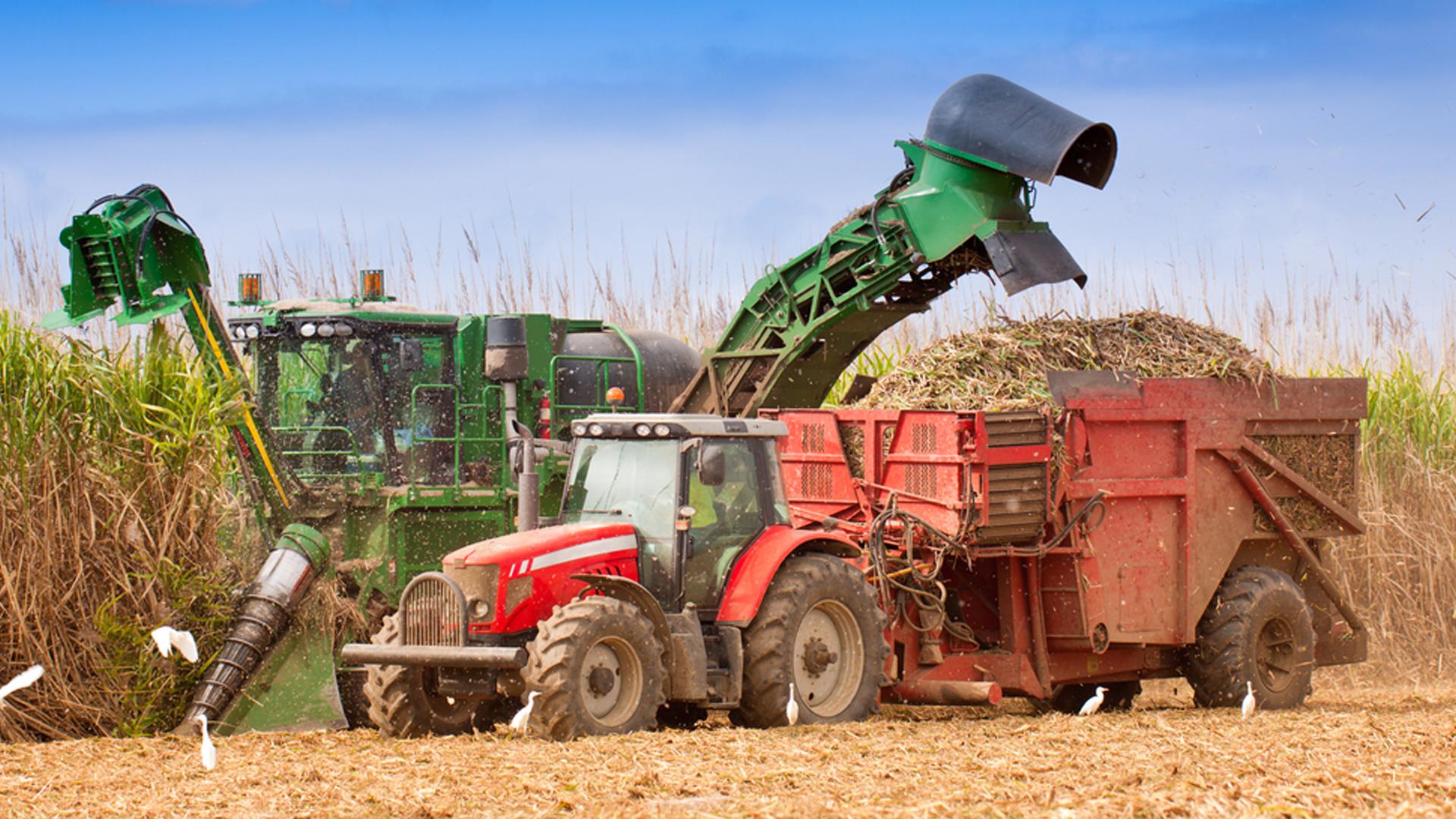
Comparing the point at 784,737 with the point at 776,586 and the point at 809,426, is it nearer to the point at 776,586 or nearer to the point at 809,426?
the point at 776,586

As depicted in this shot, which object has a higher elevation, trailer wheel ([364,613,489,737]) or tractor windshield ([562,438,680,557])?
tractor windshield ([562,438,680,557])

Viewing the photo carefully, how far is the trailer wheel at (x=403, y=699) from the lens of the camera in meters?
9.80

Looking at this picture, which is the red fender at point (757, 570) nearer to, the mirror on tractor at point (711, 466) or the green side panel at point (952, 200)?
the mirror on tractor at point (711, 466)

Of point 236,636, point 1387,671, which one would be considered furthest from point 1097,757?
point 1387,671

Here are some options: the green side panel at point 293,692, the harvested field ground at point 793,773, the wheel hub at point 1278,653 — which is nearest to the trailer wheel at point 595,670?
the harvested field ground at point 793,773

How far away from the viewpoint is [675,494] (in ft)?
32.5

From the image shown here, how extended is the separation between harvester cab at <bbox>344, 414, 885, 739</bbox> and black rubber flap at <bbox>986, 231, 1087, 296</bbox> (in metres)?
3.08

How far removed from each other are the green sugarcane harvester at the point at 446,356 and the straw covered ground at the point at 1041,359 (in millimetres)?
729

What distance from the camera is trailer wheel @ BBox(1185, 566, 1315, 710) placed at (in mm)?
11961

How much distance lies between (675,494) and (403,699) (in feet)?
6.11

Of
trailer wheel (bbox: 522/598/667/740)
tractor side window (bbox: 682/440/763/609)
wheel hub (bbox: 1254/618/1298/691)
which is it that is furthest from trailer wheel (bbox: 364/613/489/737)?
wheel hub (bbox: 1254/618/1298/691)

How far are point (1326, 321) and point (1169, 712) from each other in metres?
9.07

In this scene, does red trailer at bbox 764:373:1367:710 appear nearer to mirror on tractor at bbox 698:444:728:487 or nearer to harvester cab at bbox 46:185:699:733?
mirror on tractor at bbox 698:444:728:487

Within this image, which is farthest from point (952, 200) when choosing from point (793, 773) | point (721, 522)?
point (793, 773)
